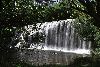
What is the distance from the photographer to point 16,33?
9203 mm

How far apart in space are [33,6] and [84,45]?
17725 mm

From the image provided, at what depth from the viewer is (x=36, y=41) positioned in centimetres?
965

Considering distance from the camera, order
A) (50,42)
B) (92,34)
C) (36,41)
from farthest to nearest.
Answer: (50,42) < (92,34) < (36,41)

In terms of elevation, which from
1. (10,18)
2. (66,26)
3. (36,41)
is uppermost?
(66,26)

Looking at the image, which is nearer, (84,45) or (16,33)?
(16,33)

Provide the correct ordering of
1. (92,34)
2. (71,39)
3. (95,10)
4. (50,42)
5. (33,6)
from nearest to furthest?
(33,6) < (95,10) < (92,34) < (71,39) < (50,42)

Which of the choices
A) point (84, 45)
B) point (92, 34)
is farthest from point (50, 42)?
point (92, 34)

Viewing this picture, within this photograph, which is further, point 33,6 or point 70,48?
point 70,48

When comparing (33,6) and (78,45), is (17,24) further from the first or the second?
(78,45)

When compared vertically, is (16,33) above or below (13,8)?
below

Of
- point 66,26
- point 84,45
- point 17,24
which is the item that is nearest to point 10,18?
point 17,24

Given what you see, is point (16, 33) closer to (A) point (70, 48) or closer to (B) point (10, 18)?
(B) point (10, 18)

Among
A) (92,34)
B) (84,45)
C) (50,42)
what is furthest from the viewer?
(50,42)

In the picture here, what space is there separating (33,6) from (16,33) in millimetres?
1201
